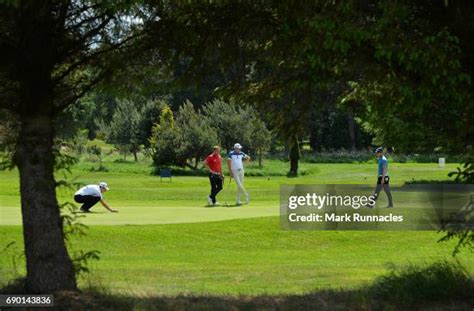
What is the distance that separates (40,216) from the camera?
285 inches

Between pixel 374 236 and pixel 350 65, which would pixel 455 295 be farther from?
pixel 374 236

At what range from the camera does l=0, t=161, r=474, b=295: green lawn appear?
1004 cm

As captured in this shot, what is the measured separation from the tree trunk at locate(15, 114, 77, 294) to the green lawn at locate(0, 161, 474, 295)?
108 centimetres

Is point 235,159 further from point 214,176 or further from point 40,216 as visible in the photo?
point 40,216

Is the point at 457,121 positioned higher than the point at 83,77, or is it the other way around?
the point at 83,77

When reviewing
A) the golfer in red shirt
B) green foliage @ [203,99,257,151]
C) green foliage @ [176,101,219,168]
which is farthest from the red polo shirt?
green foliage @ [203,99,257,151]

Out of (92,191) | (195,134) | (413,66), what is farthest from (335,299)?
(195,134)

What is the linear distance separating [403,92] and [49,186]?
357cm

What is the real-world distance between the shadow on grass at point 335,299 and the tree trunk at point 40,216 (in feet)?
0.75

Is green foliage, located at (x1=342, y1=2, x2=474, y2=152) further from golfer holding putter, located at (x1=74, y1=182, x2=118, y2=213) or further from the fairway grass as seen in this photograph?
golfer holding putter, located at (x1=74, y1=182, x2=118, y2=213)

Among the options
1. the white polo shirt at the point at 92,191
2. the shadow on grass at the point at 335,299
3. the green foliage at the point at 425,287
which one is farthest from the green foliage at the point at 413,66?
the white polo shirt at the point at 92,191

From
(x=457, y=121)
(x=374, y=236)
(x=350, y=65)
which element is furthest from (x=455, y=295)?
(x=374, y=236)

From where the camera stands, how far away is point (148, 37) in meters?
7.77

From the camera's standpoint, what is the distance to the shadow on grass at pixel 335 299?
279 inches
